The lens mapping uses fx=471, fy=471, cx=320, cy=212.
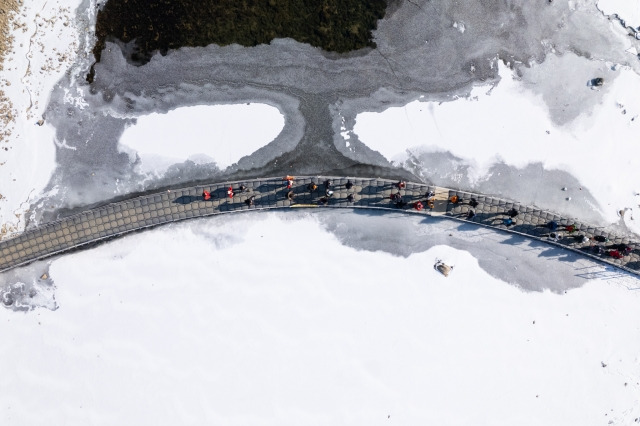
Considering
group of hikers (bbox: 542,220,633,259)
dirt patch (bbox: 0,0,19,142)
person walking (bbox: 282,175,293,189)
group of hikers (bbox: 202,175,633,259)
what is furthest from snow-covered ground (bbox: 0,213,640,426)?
dirt patch (bbox: 0,0,19,142)

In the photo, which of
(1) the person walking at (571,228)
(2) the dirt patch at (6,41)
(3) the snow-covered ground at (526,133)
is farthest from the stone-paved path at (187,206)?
(2) the dirt patch at (6,41)

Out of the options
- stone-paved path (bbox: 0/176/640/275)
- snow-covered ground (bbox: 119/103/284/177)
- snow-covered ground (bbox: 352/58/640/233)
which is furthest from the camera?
snow-covered ground (bbox: 352/58/640/233)

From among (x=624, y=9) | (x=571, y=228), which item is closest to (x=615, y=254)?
(x=571, y=228)

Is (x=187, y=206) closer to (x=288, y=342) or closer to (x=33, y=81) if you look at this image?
(x=288, y=342)

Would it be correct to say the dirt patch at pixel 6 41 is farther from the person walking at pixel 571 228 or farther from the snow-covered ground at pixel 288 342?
the person walking at pixel 571 228

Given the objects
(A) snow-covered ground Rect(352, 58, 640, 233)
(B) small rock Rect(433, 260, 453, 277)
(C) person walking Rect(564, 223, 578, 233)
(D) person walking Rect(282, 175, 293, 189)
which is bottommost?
(B) small rock Rect(433, 260, 453, 277)

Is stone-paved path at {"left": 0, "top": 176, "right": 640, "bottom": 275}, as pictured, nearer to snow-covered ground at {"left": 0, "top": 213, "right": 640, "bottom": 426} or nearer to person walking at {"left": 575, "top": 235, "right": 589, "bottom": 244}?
snow-covered ground at {"left": 0, "top": 213, "right": 640, "bottom": 426}
